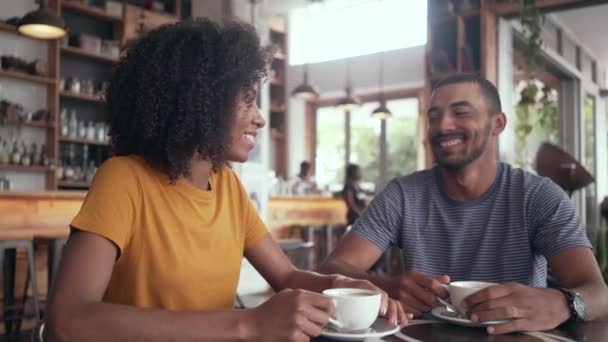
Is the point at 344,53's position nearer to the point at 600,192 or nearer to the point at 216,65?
the point at 600,192

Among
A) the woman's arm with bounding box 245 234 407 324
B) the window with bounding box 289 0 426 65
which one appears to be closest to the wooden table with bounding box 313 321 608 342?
the woman's arm with bounding box 245 234 407 324

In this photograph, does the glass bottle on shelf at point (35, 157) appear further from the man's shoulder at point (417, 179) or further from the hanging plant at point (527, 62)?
the man's shoulder at point (417, 179)

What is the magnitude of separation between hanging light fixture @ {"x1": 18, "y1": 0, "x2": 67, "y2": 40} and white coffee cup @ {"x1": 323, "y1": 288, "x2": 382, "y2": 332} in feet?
14.0

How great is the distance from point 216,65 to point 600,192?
27.8 feet

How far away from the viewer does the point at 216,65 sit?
1.19 m

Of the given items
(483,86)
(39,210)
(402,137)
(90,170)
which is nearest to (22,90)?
(90,170)

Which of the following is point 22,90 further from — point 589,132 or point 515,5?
point 589,132

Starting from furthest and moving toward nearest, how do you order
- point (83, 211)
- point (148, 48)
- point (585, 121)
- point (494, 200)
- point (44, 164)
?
point (585, 121)
point (44, 164)
point (494, 200)
point (148, 48)
point (83, 211)

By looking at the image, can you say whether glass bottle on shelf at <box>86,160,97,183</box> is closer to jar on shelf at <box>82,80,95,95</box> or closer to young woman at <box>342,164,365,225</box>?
jar on shelf at <box>82,80,95,95</box>

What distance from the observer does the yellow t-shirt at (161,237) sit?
3.42ft

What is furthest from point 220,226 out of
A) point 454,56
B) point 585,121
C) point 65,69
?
point 585,121

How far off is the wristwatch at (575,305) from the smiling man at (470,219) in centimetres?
8

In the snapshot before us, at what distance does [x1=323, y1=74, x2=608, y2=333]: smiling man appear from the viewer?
1475 mm

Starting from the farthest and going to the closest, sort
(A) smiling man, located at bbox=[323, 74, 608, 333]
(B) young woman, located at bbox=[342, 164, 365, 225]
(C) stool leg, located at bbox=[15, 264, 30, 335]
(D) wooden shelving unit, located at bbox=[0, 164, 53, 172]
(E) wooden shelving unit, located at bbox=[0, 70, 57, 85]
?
(B) young woman, located at bbox=[342, 164, 365, 225]
(E) wooden shelving unit, located at bbox=[0, 70, 57, 85]
(D) wooden shelving unit, located at bbox=[0, 164, 53, 172]
(C) stool leg, located at bbox=[15, 264, 30, 335]
(A) smiling man, located at bbox=[323, 74, 608, 333]
